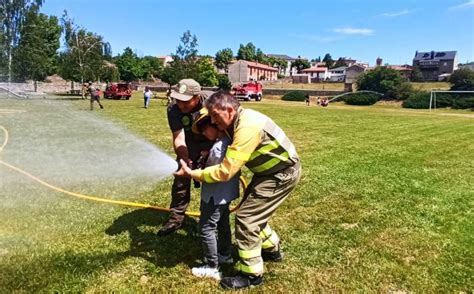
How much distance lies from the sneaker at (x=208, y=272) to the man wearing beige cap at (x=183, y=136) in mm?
1165

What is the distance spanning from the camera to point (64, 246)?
5.21 meters

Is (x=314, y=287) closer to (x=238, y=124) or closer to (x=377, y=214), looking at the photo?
(x=238, y=124)

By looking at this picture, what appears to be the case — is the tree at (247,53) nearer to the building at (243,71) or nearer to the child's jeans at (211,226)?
the building at (243,71)

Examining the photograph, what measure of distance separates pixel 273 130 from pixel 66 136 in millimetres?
12901

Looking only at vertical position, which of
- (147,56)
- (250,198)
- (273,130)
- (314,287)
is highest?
(147,56)

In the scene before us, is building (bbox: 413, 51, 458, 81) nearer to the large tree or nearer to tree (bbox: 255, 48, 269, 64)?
tree (bbox: 255, 48, 269, 64)

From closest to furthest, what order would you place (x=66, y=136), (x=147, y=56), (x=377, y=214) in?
1. (x=377, y=214)
2. (x=66, y=136)
3. (x=147, y=56)

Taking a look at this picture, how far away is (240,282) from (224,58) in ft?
498

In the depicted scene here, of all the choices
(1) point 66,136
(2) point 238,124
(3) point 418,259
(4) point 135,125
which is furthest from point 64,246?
(4) point 135,125

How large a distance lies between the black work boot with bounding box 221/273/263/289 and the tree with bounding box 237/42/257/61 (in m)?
169

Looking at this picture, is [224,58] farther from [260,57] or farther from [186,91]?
[186,91]

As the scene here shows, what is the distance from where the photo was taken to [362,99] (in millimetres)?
69000

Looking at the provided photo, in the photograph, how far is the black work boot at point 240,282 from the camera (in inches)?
171

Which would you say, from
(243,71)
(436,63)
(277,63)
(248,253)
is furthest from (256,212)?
(277,63)
